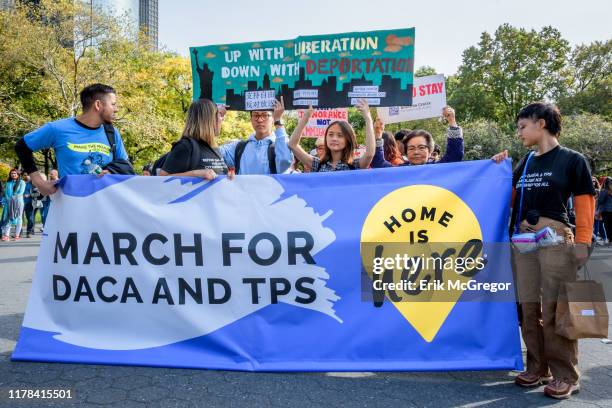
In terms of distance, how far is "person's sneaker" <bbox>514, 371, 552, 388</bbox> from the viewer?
3.43 m

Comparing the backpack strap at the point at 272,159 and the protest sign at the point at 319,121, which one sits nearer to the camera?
the backpack strap at the point at 272,159

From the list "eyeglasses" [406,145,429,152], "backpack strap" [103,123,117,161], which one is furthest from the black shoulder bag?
"eyeglasses" [406,145,429,152]

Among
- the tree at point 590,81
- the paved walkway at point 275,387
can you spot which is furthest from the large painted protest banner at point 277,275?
the tree at point 590,81

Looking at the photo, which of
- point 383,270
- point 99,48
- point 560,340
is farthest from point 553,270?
point 99,48

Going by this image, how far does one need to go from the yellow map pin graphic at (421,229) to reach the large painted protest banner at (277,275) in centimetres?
1

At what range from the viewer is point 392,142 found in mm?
5770

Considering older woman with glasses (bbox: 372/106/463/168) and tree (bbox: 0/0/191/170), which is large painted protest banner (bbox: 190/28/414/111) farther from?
tree (bbox: 0/0/191/170)

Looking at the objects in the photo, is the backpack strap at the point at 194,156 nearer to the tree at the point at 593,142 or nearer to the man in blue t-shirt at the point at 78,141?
the man in blue t-shirt at the point at 78,141

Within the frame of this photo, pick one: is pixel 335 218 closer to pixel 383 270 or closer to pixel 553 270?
pixel 383 270

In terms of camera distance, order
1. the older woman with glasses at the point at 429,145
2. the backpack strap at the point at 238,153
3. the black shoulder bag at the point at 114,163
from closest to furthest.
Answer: the black shoulder bag at the point at 114,163
the older woman with glasses at the point at 429,145
the backpack strap at the point at 238,153

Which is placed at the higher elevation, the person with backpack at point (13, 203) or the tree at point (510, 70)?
the tree at point (510, 70)

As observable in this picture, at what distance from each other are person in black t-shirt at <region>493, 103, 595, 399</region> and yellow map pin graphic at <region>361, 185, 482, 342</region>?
41 centimetres

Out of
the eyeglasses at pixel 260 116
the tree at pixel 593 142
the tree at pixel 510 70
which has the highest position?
the tree at pixel 510 70

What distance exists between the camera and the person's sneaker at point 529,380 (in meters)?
3.43
